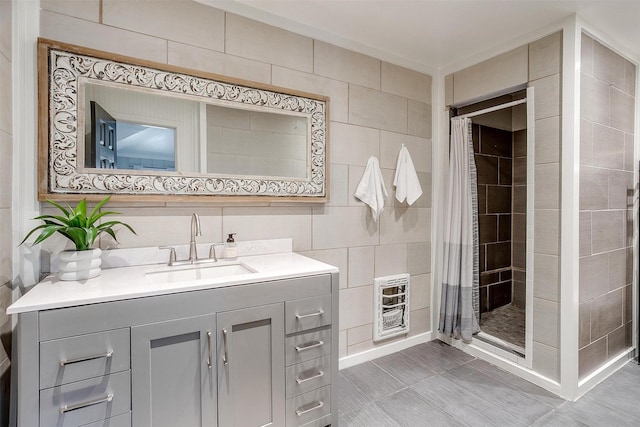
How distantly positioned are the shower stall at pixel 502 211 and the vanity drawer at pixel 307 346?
2303 millimetres

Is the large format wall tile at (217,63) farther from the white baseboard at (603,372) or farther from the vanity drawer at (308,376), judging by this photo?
the white baseboard at (603,372)

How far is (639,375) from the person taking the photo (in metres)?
2.29

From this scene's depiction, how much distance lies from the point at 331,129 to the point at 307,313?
4.47 feet

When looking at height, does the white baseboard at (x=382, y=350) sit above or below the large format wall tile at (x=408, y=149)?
below

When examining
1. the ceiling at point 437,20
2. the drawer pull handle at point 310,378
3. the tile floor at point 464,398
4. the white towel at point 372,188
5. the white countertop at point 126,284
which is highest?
the ceiling at point 437,20

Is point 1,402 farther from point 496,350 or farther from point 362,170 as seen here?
point 496,350

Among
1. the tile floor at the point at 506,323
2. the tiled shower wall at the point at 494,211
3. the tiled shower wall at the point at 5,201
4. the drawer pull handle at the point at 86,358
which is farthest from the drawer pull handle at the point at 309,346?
the tiled shower wall at the point at 494,211

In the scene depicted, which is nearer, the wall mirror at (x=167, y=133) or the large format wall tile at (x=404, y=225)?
the wall mirror at (x=167, y=133)

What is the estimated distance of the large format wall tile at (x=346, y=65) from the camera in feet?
7.41

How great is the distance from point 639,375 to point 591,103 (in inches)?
81.0

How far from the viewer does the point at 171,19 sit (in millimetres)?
1764

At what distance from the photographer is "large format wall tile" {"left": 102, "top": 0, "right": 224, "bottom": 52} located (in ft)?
5.38

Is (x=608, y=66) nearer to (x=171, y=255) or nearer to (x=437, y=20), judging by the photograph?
(x=437, y=20)

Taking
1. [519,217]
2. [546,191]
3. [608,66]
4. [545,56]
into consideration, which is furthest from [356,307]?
[608,66]
